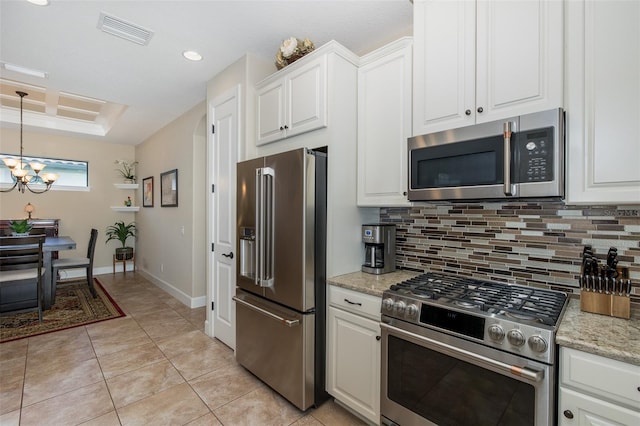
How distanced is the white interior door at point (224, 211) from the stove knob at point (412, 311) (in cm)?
180

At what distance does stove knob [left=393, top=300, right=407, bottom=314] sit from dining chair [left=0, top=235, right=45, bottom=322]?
421 cm

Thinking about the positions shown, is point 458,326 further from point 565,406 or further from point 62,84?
point 62,84

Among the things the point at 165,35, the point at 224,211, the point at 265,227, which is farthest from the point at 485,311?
the point at 165,35

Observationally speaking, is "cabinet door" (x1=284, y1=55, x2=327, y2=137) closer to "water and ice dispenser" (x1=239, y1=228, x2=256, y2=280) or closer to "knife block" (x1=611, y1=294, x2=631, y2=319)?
"water and ice dispenser" (x1=239, y1=228, x2=256, y2=280)

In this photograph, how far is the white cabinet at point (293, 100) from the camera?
212cm

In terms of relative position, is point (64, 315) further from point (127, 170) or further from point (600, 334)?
point (600, 334)

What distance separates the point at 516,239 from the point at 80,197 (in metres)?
7.21

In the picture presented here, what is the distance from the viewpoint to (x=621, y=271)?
4.57 feet

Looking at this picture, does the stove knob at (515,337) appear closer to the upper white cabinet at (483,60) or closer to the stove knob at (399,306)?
the stove knob at (399,306)

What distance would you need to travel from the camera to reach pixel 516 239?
184 cm

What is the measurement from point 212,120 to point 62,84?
180 centimetres

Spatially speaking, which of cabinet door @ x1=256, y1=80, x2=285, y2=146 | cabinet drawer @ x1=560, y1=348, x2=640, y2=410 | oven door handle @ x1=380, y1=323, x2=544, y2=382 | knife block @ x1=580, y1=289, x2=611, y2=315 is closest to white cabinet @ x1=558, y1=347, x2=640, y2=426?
cabinet drawer @ x1=560, y1=348, x2=640, y2=410

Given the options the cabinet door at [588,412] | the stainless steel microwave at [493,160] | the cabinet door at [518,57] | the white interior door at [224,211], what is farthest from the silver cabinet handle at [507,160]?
the white interior door at [224,211]

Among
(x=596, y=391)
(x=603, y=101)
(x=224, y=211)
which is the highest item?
(x=603, y=101)
